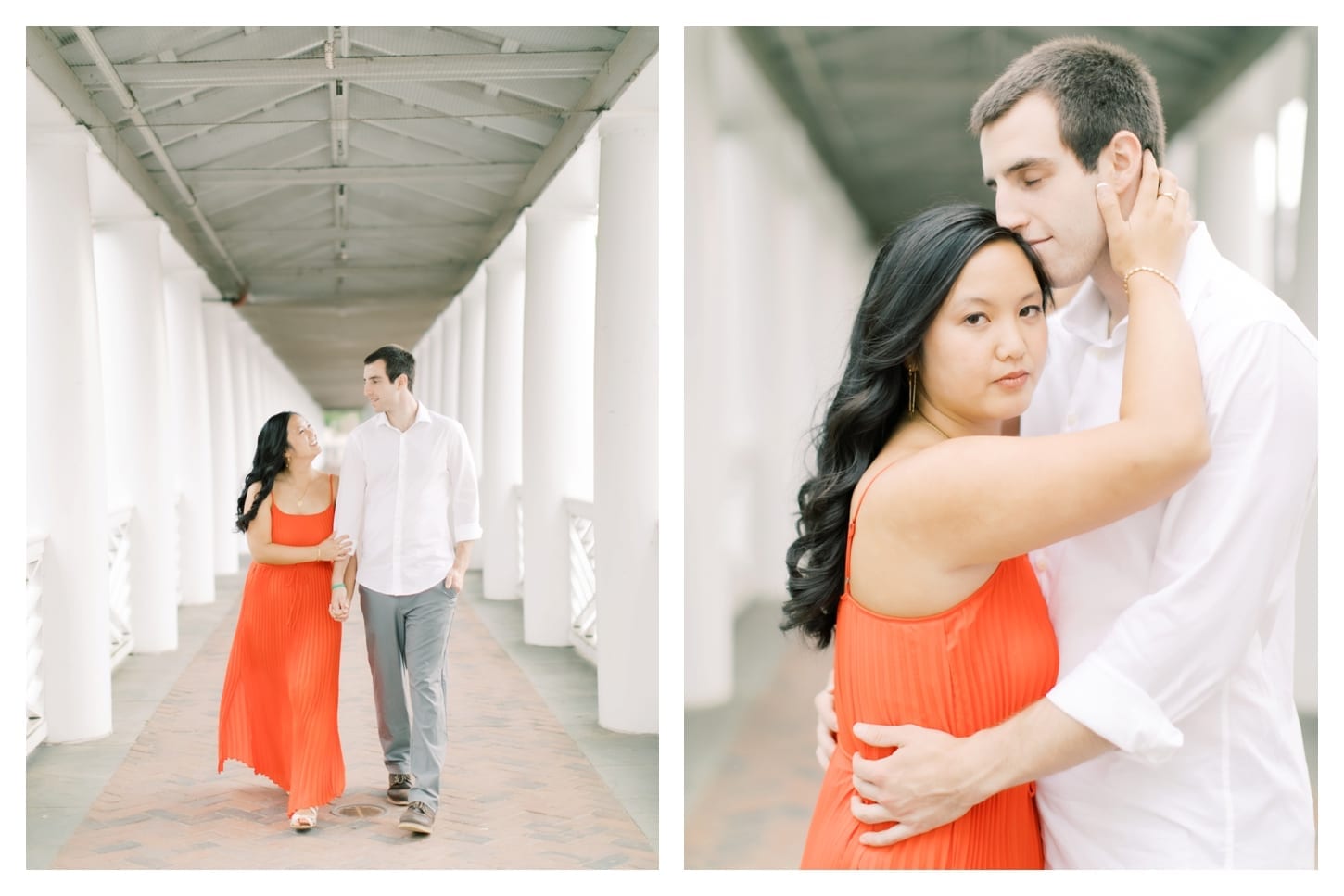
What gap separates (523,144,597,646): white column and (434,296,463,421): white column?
0.61 meters

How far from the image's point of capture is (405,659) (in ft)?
11.0

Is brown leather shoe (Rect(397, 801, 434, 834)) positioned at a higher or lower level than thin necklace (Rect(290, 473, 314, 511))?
lower

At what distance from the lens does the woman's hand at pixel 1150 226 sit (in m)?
1.43

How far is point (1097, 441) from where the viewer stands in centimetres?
132

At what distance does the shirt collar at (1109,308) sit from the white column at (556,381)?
3361 mm

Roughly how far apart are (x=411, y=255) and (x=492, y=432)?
3.12 ft

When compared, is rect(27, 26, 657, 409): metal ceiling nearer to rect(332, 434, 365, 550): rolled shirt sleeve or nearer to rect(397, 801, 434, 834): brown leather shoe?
rect(332, 434, 365, 550): rolled shirt sleeve

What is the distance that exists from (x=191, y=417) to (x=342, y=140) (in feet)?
9.33

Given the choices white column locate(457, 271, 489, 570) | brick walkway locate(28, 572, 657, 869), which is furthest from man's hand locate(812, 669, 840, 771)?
white column locate(457, 271, 489, 570)

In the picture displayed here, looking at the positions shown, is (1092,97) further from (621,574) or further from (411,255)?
(411,255)

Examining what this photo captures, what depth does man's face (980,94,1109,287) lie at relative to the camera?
148cm

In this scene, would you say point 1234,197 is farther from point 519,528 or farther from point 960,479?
A: point 960,479

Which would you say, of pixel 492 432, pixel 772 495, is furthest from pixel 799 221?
pixel 492 432

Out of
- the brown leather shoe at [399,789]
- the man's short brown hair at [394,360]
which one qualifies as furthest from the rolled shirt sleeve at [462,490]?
the brown leather shoe at [399,789]
